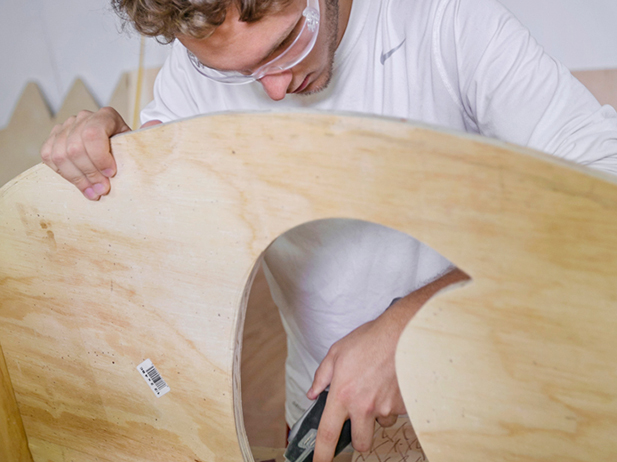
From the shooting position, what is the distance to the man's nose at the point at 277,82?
0.80m

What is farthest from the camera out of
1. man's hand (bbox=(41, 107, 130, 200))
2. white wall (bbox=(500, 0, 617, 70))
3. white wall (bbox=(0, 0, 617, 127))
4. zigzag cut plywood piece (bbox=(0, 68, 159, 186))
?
zigzag cut plywood piece (bbox=(0, 68, 159, 186))

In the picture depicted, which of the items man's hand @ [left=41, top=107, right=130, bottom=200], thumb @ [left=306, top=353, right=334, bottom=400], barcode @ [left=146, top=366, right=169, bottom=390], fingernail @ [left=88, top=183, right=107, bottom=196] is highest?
man's hand @ [left=41, top=107, right=130, bottom=200]

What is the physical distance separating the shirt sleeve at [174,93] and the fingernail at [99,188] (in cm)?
47

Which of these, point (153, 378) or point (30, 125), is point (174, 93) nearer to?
point (153, 378)

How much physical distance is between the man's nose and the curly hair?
0.12m

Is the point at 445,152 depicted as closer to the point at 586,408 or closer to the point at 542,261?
the point at 542,261

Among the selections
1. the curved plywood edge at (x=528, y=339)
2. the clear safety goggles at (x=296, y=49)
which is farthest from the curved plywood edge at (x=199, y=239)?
the clear safety goggles at (x=296, y=49)

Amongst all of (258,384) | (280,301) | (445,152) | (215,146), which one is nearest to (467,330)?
(445,152)

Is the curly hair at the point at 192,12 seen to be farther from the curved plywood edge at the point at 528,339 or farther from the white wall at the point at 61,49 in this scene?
the white wall at the point at 61,49

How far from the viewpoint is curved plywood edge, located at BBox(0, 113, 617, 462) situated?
0.44 meters

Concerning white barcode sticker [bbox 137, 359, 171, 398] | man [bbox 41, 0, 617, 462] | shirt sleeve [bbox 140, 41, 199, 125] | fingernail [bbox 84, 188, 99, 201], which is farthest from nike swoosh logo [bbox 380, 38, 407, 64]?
white barcode sticker [bbox 137, 359, 171, 398]

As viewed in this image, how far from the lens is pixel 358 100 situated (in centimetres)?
93

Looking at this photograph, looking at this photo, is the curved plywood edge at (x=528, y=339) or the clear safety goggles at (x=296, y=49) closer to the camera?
the curved plywood edge at (x=528, y=339)

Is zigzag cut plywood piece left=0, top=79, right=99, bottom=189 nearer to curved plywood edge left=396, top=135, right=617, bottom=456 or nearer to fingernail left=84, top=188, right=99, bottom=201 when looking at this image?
fingernail left=84, top=188, right=99, bottom=201
